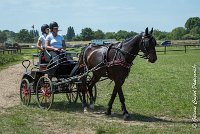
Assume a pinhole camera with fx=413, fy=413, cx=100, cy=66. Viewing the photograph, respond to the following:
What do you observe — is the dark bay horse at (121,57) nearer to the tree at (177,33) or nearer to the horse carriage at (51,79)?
the horse carriage at (51,79)

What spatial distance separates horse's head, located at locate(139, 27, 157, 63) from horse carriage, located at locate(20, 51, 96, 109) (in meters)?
2.03

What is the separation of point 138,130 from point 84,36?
109 meters

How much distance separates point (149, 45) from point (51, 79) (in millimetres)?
3474

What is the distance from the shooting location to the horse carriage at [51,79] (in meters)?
11.4

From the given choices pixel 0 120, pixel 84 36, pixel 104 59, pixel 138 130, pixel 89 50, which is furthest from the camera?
pixel 84 36

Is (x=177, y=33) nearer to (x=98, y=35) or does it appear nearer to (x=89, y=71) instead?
(x=98, y=35)

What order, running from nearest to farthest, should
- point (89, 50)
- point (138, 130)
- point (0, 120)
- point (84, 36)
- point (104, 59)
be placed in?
point (138, 130) < point (0, 120) < point (104, 59) < point (89, 50) < point (84, 36)

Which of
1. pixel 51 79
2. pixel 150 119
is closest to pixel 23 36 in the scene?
pixel 51 79

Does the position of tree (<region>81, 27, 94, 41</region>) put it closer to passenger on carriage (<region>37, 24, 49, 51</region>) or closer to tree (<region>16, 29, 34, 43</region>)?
tree (<region>16, 29, 34, 43</region>)

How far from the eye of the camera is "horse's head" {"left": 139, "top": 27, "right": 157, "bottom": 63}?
9.60 meters

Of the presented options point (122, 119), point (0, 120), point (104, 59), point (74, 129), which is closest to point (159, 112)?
point (122, 119)

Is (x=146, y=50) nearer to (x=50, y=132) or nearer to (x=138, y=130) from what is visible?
(x=138, y=130)

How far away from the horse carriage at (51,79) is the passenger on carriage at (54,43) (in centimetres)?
11

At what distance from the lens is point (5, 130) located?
857 cm
